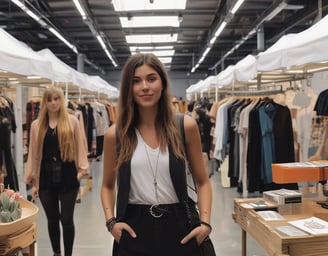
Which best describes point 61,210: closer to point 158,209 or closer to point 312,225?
point 312,225

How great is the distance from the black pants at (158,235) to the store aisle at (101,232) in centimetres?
288

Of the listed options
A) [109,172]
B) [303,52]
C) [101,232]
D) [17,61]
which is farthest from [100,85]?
[109,172]

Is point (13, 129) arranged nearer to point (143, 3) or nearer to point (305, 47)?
point (305, 47)

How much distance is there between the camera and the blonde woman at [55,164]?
11.8 feet

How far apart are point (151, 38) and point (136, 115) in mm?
11991

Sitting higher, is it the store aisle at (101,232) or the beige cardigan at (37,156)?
the beige cardigan at (37,156)

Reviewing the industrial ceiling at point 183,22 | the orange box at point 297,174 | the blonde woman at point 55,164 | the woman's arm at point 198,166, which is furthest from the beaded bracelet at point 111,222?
the industrial ceiling at point 183,22

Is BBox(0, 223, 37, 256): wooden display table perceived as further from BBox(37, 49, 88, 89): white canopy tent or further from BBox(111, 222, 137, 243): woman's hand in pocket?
BBox(37, 49, 88, 89): white canopy tent

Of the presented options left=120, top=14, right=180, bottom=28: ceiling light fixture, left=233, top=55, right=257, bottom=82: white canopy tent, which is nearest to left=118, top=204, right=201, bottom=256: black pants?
left=233, top=55, right=257, bottom=82: white canopy tent

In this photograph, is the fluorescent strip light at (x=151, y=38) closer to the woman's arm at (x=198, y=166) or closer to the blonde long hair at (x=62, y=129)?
the blonde long hair at (x=62, y=129)

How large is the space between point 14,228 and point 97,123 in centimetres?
751

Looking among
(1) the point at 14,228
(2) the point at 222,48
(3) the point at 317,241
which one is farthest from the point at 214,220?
(2) the point at 222,48

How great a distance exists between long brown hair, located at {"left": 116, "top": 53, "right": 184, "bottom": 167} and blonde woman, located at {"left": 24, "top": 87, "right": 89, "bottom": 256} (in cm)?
204

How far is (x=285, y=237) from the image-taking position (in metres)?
2.35
